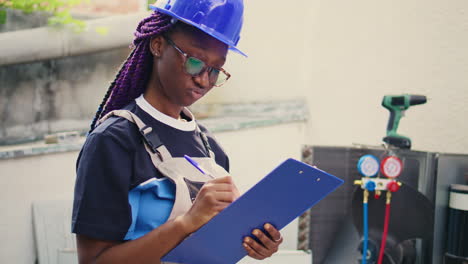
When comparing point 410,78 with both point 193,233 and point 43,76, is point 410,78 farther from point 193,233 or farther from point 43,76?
point 43,76

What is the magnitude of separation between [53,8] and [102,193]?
2.17 metres

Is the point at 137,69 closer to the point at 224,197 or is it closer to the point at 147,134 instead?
the point at 147,134

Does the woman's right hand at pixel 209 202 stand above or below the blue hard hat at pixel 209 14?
below

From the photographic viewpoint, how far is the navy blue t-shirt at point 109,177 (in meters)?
1.10

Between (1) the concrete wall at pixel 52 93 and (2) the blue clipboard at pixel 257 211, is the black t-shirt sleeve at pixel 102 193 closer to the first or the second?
(2) the blue clipboard at pixel 257 211

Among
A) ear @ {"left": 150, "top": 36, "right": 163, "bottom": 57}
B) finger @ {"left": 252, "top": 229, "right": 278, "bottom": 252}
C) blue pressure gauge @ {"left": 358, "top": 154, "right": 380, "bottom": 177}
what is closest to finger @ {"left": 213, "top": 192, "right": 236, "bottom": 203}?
finger @ {"left": 252, "top": 229, "right": 278, "bottom": 252}

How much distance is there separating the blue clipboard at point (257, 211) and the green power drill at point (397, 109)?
3.51 ft

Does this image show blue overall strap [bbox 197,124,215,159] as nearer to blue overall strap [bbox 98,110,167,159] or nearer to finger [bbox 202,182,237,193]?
blue overall strap [bbox 98,110,167,159]

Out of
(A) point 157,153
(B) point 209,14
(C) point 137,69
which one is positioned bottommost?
(A) point 157,153

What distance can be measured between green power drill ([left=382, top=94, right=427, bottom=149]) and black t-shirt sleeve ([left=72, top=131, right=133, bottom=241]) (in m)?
1.42

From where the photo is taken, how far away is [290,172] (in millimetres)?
1027

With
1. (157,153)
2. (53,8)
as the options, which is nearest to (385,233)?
(157,153)

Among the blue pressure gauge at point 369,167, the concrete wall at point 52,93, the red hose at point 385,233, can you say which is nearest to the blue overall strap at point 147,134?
the blue pressure gauge at point 369,167

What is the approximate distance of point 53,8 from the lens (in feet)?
9.33
